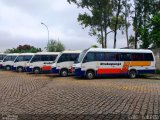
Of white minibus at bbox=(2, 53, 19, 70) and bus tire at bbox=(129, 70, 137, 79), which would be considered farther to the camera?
white minibus at bbox=(2, 53, 19, 70)

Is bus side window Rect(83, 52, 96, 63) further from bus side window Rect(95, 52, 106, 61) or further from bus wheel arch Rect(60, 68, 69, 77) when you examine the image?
bus wheel arch Rect(60, 68, 69, 77)

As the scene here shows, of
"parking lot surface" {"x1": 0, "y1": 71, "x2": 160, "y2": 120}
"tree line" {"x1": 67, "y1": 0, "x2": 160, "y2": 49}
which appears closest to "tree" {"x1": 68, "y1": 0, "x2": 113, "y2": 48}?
"tree line" {"x1": 67, "y1": 0, "x2": 160, "y2": 49}

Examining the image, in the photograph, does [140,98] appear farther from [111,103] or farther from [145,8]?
[145,8]

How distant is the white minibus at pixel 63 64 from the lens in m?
31.7

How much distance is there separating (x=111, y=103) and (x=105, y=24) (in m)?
33.4

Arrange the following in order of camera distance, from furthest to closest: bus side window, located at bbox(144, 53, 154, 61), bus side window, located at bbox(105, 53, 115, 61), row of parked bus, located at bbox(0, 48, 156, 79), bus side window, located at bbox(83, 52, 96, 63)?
bus side window, located at bbox(144, 53, 154, 61)
bus side window, located at bbox(105, 53, 115, 61)
row of parked bus, located at bbox(0, 48, 156, 79)
bus side window, located at bbox(83, 52, 96, 63)

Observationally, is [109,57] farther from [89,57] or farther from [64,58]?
[64,58]

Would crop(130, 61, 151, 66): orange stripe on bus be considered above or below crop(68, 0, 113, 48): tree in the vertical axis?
below

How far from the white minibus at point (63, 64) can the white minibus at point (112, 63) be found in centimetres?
338

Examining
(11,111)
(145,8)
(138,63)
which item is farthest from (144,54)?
(11,111)

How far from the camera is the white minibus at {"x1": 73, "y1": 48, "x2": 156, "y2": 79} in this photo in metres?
28.0

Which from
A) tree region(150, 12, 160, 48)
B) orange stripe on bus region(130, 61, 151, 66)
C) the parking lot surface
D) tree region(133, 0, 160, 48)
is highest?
tree region(133, 0, 160, 48)

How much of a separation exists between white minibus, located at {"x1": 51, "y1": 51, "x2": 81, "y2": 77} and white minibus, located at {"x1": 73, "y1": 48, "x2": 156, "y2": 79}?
11.1ft

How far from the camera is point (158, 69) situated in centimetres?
3569
